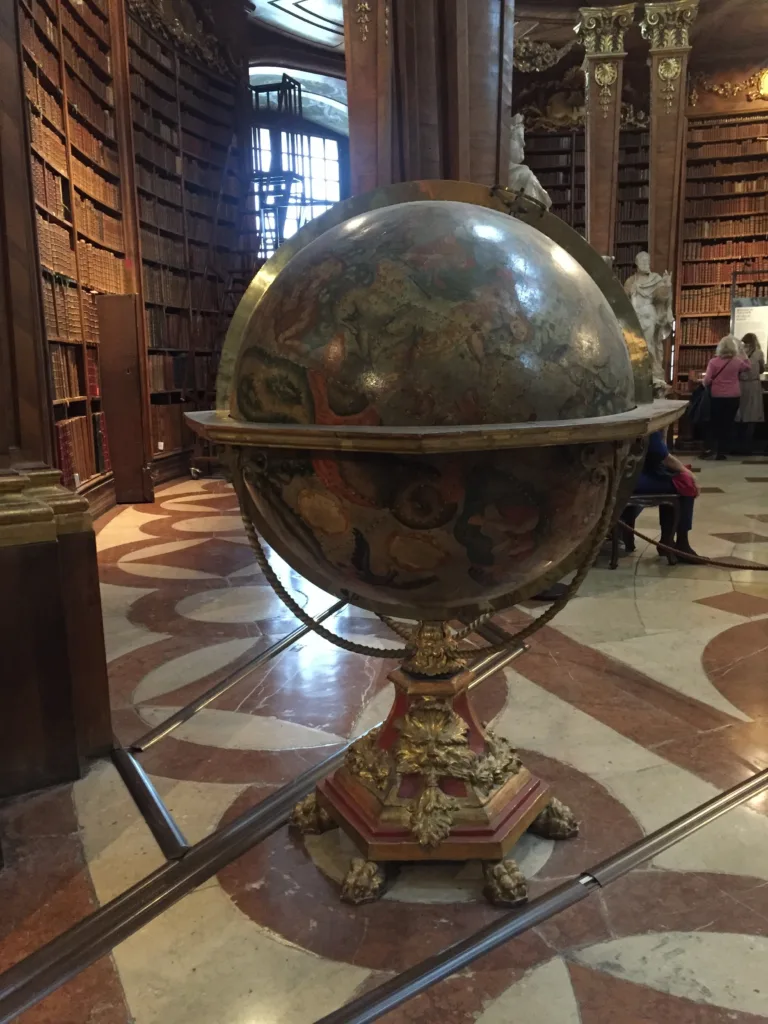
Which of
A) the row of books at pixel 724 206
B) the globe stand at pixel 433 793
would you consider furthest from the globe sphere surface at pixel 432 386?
the row of books at pixel 724 206

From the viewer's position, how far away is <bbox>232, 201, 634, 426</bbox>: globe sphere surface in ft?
4.60

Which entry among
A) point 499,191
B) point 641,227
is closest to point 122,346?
point 499,191

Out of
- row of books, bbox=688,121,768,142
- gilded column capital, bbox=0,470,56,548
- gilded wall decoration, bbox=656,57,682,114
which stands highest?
gilded wall decoration, bbox=656,57,682,114

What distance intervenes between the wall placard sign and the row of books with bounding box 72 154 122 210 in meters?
8.50

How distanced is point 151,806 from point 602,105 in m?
10.7

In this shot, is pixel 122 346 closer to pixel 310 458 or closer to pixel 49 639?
pixel 49 639

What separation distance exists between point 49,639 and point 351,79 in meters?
2.37

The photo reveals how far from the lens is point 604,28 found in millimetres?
10125

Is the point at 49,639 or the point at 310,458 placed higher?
the point at 310,458

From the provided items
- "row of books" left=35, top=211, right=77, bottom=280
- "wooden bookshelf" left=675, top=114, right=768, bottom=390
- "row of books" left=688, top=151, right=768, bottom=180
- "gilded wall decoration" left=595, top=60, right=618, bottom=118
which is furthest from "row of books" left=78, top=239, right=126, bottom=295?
"row of books" left=688, top=151, right=768, bottom=180

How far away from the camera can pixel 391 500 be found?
59.0 inches

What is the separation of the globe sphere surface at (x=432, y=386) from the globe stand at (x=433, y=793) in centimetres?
35

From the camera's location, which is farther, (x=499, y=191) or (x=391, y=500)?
(x=499, y=191)

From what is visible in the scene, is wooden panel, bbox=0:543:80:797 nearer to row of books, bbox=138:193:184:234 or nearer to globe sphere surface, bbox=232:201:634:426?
globe sphere surface, bbox=232:201:634:426
